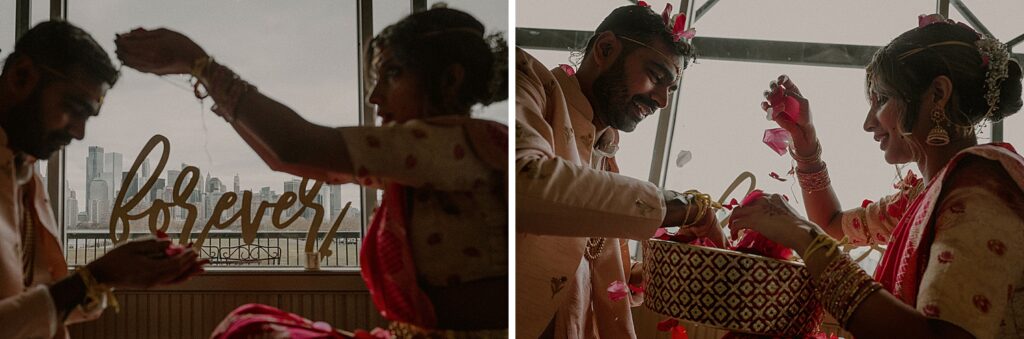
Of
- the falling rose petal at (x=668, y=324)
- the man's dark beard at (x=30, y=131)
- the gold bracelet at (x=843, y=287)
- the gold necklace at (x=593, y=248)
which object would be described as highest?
the man's dark beard at (x=30, y=131)

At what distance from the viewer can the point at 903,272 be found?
1.15 metres

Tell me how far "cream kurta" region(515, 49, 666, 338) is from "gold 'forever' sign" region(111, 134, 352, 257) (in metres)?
0.28

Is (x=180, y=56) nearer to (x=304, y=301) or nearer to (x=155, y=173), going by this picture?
(x=155, y=173)

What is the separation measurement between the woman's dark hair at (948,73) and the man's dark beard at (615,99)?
0.38m

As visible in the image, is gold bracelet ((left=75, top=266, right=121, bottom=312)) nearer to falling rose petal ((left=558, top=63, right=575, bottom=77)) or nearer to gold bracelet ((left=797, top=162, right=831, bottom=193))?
falling rose petal ((left=558, top=63, right=575, bottom=77))

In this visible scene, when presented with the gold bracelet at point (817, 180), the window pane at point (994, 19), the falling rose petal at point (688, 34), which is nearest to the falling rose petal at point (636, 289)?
the gold bracelet at point (817, 180)

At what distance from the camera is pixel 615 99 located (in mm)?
1294

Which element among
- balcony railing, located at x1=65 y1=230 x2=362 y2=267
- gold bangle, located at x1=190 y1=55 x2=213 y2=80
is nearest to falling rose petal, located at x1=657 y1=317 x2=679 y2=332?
balcony railing, located at x1=65 y1=230 x2=362 y2=267

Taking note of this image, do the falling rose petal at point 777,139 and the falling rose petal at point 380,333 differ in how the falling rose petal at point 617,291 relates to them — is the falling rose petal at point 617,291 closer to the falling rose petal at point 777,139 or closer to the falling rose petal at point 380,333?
the falling rose petal at point 777,139

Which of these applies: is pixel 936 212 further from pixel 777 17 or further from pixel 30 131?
pixel 30 131

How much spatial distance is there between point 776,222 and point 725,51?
363 mm

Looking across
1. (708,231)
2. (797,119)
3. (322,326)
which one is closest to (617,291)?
(708,231)

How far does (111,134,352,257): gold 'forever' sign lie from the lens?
935 mm

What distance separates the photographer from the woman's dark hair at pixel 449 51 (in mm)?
1018
